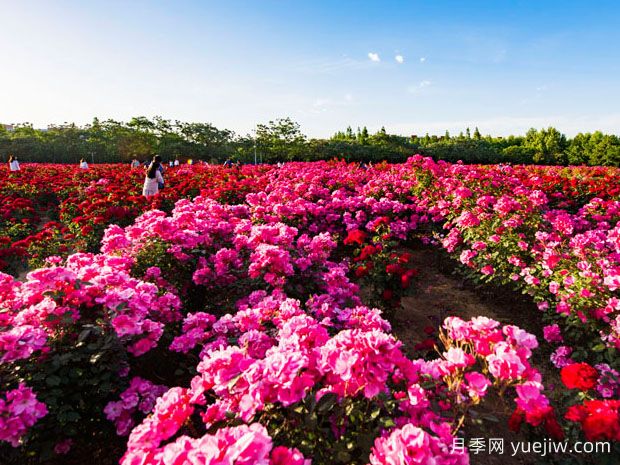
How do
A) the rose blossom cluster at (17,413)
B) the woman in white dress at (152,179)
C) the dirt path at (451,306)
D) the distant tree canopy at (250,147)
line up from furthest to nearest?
the distant tree canopy at (250,147) < the woman in white dress at (152,179) < the dirt path at (451,306) < the rose blossom cluster at (17,413)

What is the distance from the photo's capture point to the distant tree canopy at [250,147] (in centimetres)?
3556

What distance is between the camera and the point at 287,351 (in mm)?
1628

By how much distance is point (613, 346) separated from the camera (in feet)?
8.98

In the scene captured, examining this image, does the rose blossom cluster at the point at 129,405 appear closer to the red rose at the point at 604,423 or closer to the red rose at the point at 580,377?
the red rose at the point at 604,423

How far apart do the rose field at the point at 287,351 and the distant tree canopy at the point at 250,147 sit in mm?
30194

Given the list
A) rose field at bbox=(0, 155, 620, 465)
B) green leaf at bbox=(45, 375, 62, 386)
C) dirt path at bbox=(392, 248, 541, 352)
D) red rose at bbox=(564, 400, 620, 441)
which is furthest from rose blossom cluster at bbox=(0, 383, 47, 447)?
dirt path at bbox=(392, 248, 541, 352)

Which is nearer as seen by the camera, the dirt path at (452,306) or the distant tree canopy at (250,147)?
the dirt path at (452,306)

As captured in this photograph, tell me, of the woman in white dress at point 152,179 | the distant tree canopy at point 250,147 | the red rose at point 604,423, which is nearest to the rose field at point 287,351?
the red rose at point 604,423

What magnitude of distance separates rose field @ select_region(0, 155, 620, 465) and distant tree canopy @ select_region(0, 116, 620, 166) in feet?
99.1

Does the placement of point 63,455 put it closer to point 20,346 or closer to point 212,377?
point 20,346

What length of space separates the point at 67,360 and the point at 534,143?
5180cm

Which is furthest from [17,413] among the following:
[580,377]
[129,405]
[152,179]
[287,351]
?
[152,179]

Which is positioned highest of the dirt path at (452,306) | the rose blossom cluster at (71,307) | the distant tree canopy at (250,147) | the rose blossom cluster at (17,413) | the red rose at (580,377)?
the distant tree canopy at (250,147)

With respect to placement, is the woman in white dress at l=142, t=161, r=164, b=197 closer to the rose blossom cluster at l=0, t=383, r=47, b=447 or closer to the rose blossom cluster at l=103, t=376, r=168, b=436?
the rose blossom cluster at l=103, t=376, r=168, b=436
